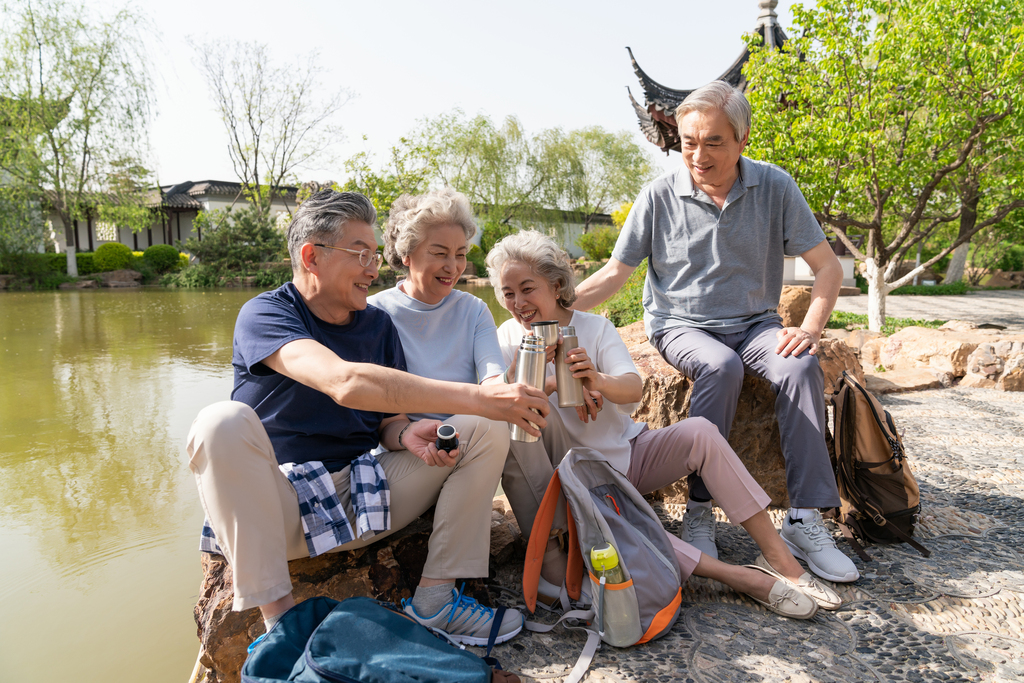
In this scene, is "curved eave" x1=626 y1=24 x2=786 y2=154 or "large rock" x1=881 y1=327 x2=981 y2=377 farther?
"curved eave" x1=626 y1=24 x2=786 y2=154

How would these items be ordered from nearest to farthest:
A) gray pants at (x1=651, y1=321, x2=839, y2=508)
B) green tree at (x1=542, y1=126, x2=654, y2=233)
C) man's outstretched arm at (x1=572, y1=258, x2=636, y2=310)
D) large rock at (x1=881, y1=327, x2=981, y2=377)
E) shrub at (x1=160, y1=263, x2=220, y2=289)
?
gray pants at (x1=651, y1=321, x2=839, y2=508) → man's outstretched arm at (x1=572, y1=258, x2=636, y2=310) → large rock at (x1=881, y1=327, x2=981, y2=377) → shrub at (x1=160, y1=263, x2=220, y2=289) → green tree at (x1=542, y1=126, x2=654, y2=233)

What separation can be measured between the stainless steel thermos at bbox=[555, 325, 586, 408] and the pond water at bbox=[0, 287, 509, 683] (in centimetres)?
178

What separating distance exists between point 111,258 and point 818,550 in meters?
25.6

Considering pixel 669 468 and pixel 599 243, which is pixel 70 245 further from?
pixel 669 468

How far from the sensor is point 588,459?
2195 mm

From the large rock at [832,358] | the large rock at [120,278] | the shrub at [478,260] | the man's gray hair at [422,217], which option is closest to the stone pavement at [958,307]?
the large rock at [832,358]

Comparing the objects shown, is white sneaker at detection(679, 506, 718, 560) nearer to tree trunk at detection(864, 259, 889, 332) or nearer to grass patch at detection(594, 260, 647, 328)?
grass patch at detection(594, 260, 647, 328)

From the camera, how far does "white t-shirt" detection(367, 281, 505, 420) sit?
7.70 feet

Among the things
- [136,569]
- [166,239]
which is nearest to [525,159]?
[166,239]

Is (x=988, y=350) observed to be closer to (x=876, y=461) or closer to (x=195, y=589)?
(x=876, y=461)

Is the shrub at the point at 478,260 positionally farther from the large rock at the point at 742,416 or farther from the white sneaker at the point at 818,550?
the white sneaker at the point at 818,550

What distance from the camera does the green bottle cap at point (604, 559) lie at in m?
1.96

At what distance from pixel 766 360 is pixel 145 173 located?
24.4 m

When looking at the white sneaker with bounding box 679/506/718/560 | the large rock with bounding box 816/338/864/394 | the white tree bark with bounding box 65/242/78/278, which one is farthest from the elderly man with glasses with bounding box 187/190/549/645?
the white tree bark with bounding box 65/242/78/278
